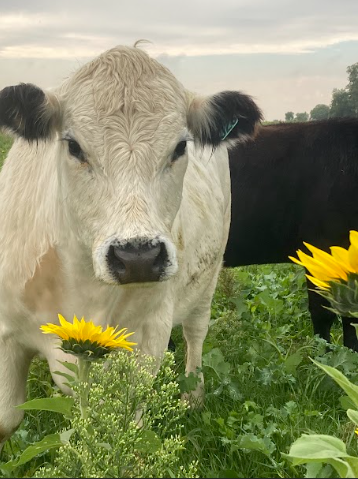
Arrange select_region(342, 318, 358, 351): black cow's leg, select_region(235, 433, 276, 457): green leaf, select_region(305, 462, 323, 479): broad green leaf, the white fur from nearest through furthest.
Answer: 1. select_region(305, 462, 323, 479): broad green leaf
2. the white fur
3. select_region(235, 433, 276, 457): green leaf
4. select_region(342, 318, 358, 351): black cow's leg

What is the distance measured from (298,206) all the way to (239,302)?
0.90m

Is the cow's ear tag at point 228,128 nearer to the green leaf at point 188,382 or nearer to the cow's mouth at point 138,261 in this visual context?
the cow's mouth at point 138,261

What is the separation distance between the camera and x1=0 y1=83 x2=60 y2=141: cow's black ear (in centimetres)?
284

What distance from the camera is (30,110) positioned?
285 centimetres

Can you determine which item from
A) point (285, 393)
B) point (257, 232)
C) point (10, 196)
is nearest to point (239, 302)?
point (257, 232)

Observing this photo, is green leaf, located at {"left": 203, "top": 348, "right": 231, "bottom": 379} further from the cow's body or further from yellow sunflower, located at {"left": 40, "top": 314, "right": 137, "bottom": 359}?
yellow sunflower, located at {"left": 40, "top": 314, "right": 137, "bottom": 359}

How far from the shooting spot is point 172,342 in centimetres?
517

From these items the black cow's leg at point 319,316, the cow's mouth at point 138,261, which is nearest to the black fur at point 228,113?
the cow's mouth at point 138,261

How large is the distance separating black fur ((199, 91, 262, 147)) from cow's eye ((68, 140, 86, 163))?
0.73 m

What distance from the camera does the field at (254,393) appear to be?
10.3 ft

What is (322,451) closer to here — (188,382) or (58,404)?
(58,404)

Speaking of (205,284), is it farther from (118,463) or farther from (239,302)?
(118,463)

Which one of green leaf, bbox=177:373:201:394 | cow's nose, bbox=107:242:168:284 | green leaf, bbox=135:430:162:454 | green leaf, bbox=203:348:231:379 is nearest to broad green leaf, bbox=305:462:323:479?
green leaf, bbox=135:430:162:454

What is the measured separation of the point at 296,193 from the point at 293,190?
33mm
